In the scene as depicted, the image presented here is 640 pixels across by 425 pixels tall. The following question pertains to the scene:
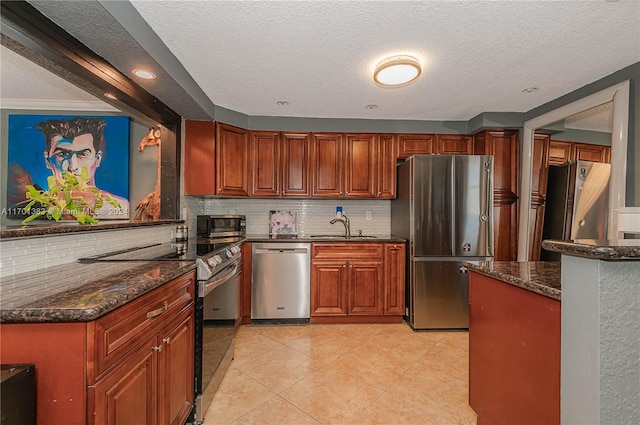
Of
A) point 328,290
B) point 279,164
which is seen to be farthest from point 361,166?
point 328,290

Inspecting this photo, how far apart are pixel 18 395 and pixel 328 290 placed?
260cm

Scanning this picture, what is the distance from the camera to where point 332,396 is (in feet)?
6.34

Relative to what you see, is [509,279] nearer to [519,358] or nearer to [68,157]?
[519,358]

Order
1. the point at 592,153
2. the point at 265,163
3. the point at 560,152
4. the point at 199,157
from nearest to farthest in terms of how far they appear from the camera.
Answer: the point at 592,153 → the point at 560,152 → the point at 199,157 → the point at 265,163

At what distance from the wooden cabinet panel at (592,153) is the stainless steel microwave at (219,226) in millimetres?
3397

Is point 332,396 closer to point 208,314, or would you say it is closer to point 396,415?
point 396,415

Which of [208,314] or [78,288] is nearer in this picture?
[78,288]

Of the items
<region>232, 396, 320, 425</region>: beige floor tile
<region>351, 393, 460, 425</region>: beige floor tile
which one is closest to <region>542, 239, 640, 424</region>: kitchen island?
<region>351, 393, 460, 425</region>: beige floor tile

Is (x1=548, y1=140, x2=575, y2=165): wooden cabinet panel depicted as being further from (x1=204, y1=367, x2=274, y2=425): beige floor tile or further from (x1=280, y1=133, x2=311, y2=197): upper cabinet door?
(x1=204, y1=367, x2=274, y2=425): beige floor tile

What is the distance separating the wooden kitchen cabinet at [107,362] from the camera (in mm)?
840

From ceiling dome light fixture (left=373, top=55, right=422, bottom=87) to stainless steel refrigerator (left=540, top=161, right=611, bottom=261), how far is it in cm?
171

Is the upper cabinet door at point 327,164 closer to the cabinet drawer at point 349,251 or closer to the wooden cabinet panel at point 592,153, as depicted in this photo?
the cabinet drawer at point 349,251

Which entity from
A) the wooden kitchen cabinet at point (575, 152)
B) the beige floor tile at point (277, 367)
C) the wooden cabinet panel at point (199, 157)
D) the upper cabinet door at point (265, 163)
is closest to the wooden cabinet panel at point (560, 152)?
the wooden kitchen cabinet at point (575, 152)

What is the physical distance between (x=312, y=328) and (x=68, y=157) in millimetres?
3155
